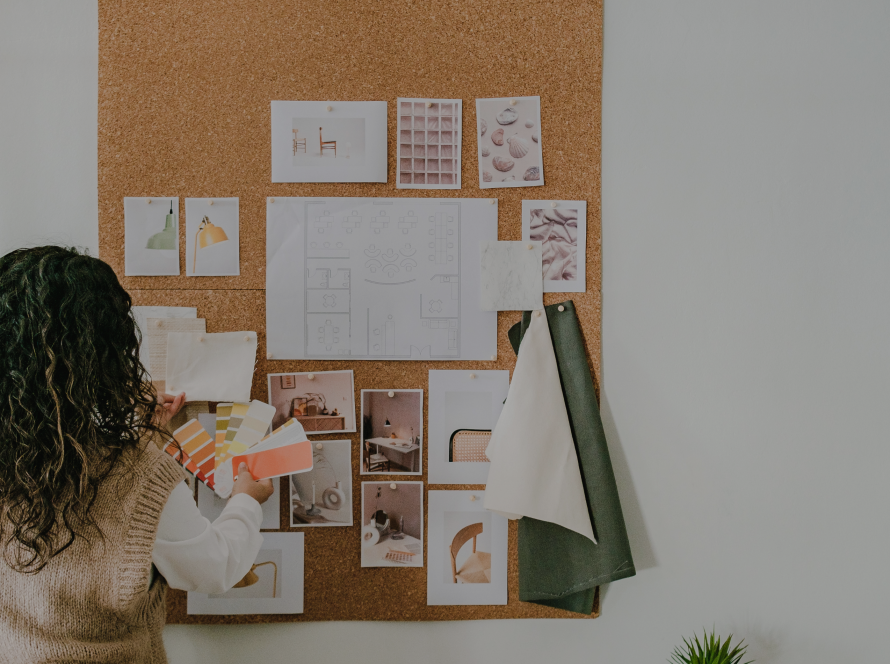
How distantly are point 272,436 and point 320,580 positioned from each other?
317 mm

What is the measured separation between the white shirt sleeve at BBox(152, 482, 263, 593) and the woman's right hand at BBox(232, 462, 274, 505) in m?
0.11

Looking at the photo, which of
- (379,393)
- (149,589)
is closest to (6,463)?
(149,589)

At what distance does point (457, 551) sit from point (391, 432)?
27 centimetres

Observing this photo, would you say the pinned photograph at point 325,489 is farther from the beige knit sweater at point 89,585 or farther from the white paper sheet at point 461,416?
the beige knit sweater at point 89,585

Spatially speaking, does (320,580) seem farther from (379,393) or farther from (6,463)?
(6,463)

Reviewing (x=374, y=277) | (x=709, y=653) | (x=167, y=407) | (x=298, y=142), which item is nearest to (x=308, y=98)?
(x=298, y=142)

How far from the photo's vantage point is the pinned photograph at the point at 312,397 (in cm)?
113

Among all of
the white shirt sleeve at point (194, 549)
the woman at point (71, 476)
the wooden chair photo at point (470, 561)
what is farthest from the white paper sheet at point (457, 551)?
the woman at point (71, 476)

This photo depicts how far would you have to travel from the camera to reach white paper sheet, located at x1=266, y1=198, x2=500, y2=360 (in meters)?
1.13

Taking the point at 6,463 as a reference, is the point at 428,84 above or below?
above

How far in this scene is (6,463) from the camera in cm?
69

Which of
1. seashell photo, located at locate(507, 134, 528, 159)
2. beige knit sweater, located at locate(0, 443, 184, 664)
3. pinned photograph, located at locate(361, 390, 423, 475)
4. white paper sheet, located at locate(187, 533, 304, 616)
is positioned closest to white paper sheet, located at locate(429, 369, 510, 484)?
pinned photograph, located at locate(361, 390, 423, 475)

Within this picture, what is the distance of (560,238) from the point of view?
1.14 m

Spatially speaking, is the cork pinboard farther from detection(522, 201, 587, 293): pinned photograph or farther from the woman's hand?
the woman's hand
